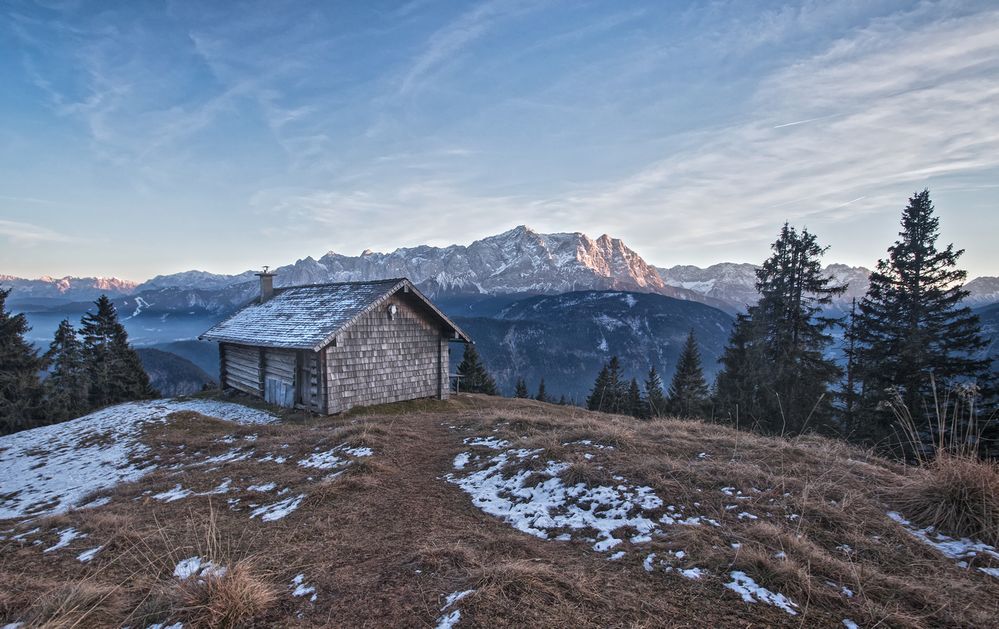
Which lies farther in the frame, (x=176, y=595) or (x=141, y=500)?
(x=141, y=500)

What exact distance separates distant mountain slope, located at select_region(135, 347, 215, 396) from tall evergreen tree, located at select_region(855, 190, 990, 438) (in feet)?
519

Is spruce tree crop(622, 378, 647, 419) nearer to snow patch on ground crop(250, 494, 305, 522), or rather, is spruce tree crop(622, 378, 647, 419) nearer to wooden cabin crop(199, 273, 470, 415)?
wooden cabin crop(199, 273, 470, 415)

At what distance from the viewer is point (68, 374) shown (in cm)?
3731

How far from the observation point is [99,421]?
751 inches

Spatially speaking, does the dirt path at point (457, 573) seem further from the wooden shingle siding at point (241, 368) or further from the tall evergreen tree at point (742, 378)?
the tall evergreen tree at point (742, 378)

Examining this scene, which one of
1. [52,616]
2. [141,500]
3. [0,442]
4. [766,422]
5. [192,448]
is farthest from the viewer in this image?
[766,422]

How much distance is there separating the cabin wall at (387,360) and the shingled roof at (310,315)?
694 mm

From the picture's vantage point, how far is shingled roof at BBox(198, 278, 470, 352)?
62.1 feet

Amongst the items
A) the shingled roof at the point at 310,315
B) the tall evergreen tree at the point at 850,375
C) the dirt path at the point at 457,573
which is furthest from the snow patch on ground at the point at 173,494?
the tall evergreen tree at the point at 850,375

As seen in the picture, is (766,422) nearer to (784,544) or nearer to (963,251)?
(963,251)

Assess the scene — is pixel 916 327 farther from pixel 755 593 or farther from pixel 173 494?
pixel 173 494

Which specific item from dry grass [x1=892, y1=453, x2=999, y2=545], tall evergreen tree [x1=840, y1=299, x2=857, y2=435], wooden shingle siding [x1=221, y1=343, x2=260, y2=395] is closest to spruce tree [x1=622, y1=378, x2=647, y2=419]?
tall evergreen tree [x1=840, y1=299, x2=857, y2=435]

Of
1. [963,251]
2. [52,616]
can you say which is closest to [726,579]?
[52,616]

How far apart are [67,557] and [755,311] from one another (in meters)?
32.8
